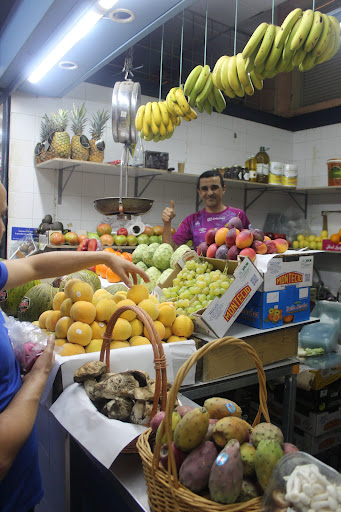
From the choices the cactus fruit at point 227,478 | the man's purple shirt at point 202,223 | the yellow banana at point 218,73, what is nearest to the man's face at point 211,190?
the man's purple shirt at point 202,223

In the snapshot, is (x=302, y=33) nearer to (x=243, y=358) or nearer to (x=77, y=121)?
(x=243, y=358)

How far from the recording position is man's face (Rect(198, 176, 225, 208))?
3449mm

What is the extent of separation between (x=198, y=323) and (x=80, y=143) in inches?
111

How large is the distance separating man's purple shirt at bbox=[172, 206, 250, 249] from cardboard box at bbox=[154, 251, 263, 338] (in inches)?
59.8

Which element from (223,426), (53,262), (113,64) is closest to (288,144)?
(113,64)

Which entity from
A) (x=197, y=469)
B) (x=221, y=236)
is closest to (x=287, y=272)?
(x=221, y=236)

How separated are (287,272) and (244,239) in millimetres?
298

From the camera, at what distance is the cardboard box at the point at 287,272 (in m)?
2.00

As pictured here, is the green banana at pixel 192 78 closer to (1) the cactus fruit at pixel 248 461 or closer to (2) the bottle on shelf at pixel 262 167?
(2) the bottle on shelf at pixel 262 167

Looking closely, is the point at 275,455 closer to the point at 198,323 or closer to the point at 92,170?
the point at 198,323

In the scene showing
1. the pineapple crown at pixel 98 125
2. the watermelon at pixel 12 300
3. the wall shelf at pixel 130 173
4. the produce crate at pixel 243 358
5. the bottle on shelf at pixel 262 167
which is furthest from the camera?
the bottle on shelf at pixel 262 167

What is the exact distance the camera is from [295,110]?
6.25 m

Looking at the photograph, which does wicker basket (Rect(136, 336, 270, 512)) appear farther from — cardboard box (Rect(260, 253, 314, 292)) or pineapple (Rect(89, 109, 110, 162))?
pineapple (Rect(89, 109, 110, 162))

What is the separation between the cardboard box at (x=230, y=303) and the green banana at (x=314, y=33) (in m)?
1.26
